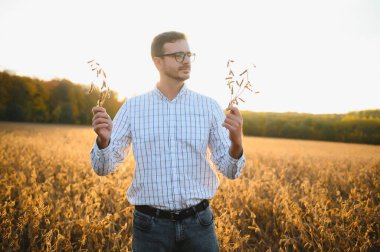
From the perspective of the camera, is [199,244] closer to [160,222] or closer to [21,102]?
[160,222]

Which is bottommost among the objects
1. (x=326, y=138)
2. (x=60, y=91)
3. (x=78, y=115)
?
(x=326, y=138)

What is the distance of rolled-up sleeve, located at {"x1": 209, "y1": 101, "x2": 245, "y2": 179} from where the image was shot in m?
1.85

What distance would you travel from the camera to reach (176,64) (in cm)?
207

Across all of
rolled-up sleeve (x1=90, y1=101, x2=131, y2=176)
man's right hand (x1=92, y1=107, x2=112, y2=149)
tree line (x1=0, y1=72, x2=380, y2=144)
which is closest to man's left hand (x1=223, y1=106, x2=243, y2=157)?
man's right hand (x1=92, y1=107, x2=112, y2=149)

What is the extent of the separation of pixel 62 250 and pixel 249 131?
57887mm

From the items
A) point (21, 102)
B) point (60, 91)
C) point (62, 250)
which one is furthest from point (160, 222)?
point (60, 91)

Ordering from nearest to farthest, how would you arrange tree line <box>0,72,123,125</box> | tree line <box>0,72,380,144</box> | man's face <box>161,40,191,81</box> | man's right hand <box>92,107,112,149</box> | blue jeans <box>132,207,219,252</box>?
man's right hand <box>92,107,112,149</box> < blue jeans <box>132,207,219,252</box> < man's face <box>161,40,191,81</box> < tree line <box>0,72,380,144</box> < tree line <box>0,72,123,125</box>

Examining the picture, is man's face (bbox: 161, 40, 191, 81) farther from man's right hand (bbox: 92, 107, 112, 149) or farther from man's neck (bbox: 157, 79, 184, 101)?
man's right hand (bbox: 92, 107, 112, 149)

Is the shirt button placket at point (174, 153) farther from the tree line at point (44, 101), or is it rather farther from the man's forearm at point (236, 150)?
the tree line at point (44, 101)

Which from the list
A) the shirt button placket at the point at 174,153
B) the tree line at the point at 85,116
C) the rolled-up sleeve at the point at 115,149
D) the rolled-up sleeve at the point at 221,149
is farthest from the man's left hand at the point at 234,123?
the tree line at the point at 85,116

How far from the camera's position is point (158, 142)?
1992 mm

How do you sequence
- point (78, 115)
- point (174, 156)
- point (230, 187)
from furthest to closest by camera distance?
point (78, 115) → point (230, 187) → point (174, 156)

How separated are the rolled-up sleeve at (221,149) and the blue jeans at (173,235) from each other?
Answer: 0.36 m

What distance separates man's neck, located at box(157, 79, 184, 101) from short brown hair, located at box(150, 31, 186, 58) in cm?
24
